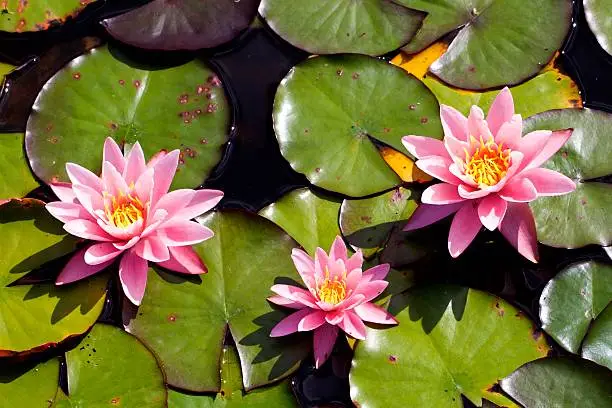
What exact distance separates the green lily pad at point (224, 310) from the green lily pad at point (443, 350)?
1.05 feet

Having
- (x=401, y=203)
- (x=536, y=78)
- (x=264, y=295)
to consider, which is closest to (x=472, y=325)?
(x=401, y=203)

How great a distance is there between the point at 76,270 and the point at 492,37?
235cm

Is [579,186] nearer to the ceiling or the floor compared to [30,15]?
nearer to the floor

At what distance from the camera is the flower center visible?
2.69 m

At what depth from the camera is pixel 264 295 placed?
2855 millimetres

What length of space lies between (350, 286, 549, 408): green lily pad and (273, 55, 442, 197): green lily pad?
625 mm

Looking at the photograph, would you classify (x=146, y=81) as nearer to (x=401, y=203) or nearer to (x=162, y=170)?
(x=162, y=170)

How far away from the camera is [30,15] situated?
3.28 meters

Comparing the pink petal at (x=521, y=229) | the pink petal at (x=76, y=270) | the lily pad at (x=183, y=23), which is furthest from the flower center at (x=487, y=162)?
the pink petal at (x=76, y=270)

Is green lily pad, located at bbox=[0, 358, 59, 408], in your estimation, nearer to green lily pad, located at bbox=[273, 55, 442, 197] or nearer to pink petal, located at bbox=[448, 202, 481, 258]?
green lily pad, located at bbox=[273, 55, 442, 197]

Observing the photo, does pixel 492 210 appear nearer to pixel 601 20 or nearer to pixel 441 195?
pixel 441 195

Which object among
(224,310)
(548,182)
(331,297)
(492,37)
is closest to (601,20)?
(492,37)

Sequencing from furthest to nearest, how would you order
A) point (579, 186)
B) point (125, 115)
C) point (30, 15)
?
point (30, 15) < point (125, 115) < point (579, 186)

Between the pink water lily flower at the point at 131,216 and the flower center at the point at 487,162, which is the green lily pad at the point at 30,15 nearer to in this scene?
the pink water lily flower at the point at 131,216
